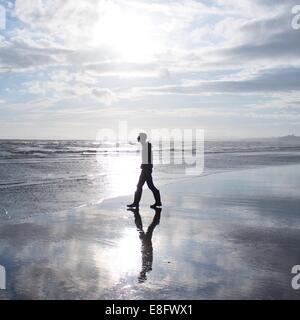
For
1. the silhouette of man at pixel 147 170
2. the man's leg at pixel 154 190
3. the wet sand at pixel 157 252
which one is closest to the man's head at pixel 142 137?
the silhouette of man at pixel 147 170

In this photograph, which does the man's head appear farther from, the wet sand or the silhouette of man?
the wet sand

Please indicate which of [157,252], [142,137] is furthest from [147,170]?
[157,252]

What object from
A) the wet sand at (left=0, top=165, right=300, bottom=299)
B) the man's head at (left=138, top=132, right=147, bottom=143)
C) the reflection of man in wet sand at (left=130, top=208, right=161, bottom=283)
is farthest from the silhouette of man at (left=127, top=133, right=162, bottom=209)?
the reflection of man in wet sand at (left=130, top=208, right=161, bottom=283)

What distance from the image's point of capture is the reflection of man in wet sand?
5.96m

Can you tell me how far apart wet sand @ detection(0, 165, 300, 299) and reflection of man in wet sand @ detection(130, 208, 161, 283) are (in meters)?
0.02

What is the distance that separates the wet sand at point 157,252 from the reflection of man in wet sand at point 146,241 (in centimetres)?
2

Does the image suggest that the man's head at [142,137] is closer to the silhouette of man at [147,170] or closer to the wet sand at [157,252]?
the silhouette of man at [147,170]

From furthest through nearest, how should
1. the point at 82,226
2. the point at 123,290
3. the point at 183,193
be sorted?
the point at 183,193, the point at 82,226, the point at 123,290

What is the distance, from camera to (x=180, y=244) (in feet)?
24.4

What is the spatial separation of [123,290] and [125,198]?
7.94m
